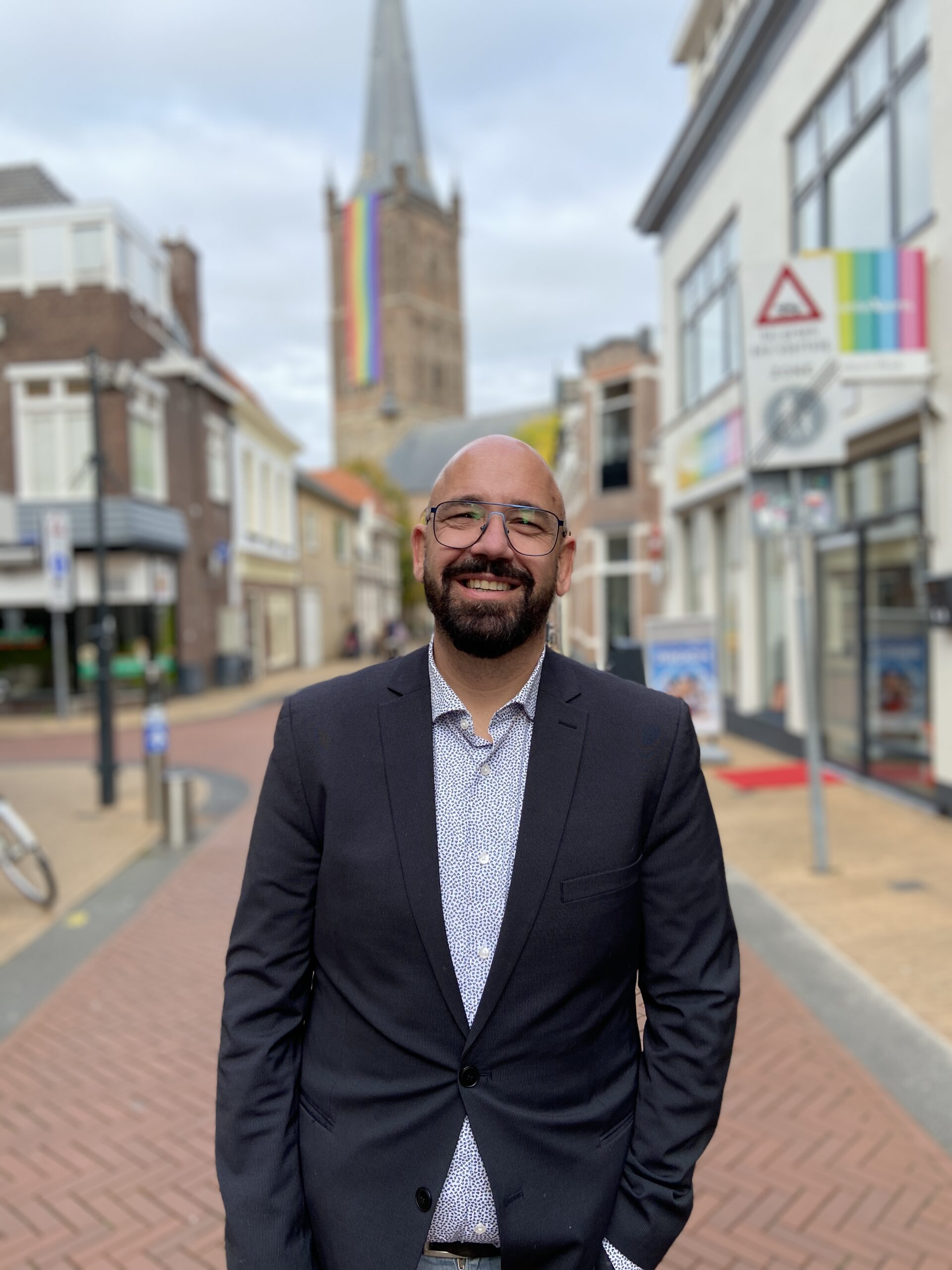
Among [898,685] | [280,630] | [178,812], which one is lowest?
[178,812]

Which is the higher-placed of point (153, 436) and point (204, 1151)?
point (153, 436)

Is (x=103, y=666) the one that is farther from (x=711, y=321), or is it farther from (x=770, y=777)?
(x=711, y=321)

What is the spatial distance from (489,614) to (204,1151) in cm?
276

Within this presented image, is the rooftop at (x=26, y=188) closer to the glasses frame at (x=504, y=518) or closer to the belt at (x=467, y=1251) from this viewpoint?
the glasses frame at (x=504, y=518)

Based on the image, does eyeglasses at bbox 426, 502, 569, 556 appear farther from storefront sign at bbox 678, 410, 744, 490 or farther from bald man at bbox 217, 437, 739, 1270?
storefront sign at bbox 678, 410, 744, 490

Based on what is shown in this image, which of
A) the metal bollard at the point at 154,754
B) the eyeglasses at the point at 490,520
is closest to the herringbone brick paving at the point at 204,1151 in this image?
the eyeglasses at the point at 490,520

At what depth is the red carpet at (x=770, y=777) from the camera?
10.1 m

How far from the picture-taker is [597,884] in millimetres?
1576

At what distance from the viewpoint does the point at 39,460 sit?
20.4 meters

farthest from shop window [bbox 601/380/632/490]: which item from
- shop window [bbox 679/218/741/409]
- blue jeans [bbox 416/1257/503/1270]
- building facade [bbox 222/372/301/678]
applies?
blue jeans [bbox 416/1257/503/1270]

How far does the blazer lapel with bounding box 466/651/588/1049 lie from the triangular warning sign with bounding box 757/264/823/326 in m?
5.80

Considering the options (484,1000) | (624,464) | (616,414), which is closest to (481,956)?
(484,1000)

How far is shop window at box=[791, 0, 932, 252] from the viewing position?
8281 mm

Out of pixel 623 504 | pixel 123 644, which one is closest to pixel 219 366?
pixel 123 644
